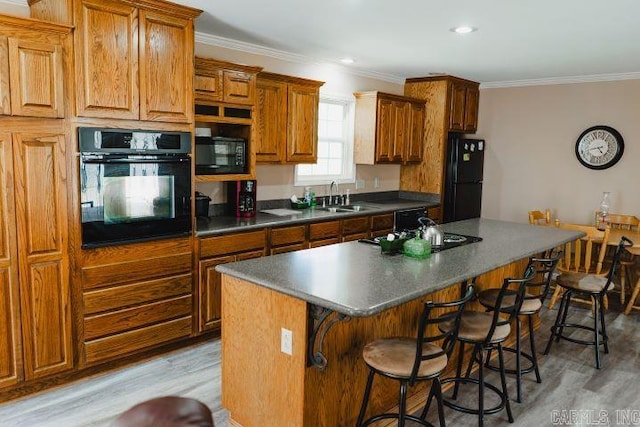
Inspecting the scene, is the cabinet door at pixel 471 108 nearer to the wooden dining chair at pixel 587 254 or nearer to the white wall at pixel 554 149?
the white wall at pixel 554 149

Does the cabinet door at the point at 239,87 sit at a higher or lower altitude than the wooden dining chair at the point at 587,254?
higher

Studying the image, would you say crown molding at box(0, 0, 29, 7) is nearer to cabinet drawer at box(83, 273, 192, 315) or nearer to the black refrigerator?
cabinet drawer at box(83, 273, 192, 315)

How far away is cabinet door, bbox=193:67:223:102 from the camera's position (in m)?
3.87

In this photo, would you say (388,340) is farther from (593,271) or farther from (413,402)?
Answer: (593,271)

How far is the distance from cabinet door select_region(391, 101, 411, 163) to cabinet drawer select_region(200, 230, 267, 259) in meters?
2.44

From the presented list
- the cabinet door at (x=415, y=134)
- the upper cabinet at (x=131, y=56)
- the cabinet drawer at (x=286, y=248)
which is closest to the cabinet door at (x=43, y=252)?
the upper cabinet at (x=131, y=56)

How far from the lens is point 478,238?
143 inches

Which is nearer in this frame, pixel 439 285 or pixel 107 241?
pixel 439 285

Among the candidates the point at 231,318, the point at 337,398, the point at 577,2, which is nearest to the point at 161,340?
the point at 231,318

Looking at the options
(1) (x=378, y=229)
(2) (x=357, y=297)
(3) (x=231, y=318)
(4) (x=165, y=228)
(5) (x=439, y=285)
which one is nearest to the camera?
(2) (x=357, y=297)

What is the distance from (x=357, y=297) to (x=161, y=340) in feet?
6.50

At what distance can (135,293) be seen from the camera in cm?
337

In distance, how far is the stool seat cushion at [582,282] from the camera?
12.2 feet

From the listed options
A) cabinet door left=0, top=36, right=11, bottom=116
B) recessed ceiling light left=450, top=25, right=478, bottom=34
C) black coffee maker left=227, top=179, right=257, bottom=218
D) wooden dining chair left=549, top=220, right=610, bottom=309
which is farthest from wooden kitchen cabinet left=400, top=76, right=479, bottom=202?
cabinet door left=0, top=36, right=11, bottom=116
